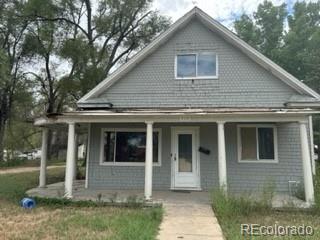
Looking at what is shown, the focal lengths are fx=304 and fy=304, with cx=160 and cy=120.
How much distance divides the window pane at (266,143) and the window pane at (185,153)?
257 cm

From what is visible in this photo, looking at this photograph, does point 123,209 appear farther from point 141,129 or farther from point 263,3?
point 263,3

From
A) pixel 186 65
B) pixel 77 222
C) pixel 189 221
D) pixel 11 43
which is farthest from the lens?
pixel 11 43

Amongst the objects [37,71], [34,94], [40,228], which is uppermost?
[37,71]

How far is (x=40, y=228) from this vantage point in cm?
652

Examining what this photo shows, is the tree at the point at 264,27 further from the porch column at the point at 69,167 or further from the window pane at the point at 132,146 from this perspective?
the porch column at the point at 69,167

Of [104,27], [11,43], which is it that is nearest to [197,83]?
[104,27]

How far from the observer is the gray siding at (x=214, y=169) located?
10.9 metres

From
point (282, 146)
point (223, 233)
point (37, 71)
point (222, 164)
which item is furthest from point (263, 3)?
point (223, 233)

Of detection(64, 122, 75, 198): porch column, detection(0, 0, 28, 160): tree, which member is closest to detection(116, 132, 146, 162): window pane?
detection(64, 122, 75, 198): porch column

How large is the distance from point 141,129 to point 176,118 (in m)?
2.56

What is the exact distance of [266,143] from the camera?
11.1 metres

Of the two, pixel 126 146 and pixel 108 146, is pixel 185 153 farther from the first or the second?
pixel 108 146

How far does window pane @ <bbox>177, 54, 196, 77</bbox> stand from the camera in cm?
1209

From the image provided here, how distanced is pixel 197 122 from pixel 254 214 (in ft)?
12.9
